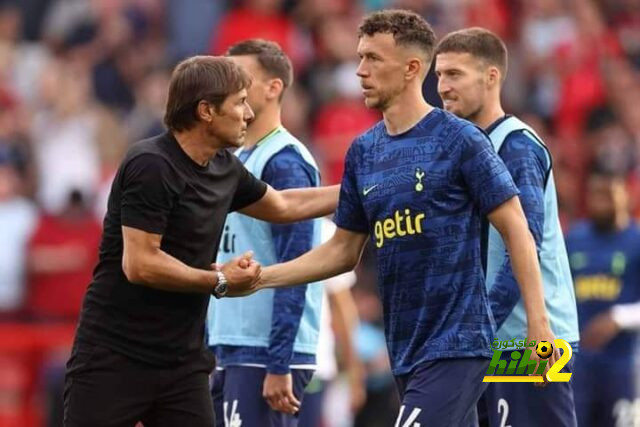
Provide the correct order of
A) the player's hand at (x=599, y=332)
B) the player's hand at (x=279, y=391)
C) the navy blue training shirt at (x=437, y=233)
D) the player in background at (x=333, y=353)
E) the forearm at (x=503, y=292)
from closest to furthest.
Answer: the navy blue training shirt at (x=437, y=233), the forearm at (x=503, y=292), the player's hand at (x=279, y=391), the player in background at (x=333, y=353), the player's hand at (x=599, y=332)

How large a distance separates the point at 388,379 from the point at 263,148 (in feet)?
17.6

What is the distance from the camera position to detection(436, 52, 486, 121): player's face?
8773mm

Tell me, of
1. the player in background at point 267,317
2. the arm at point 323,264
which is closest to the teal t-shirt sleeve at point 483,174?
the arm at point 323,264

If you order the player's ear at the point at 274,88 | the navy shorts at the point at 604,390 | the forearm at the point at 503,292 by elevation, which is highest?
the player's ear at the point at 274,88

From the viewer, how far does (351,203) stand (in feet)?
26.2

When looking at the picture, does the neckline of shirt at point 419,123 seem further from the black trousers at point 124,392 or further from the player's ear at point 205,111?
the black trousers at point 124,392

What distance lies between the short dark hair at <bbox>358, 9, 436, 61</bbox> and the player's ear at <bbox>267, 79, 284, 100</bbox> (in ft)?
4.95

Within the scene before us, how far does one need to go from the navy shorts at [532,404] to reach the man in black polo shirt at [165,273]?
1660 mm

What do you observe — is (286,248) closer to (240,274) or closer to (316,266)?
(316,266)

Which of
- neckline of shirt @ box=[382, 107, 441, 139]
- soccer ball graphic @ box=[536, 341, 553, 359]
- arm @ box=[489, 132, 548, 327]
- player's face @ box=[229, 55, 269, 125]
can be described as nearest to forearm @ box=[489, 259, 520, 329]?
arm @ box=[489, 132, 548, 327]

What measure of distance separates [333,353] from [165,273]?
5423 mm

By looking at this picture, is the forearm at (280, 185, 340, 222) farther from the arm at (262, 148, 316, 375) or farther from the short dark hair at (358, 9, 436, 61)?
the short dark hair at (358, 9, 436, 61)

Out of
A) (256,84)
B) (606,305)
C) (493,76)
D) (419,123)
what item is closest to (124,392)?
(419,123)

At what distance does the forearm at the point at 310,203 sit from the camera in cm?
848
